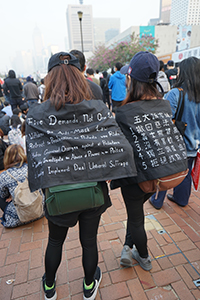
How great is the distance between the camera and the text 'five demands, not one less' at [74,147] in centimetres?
111

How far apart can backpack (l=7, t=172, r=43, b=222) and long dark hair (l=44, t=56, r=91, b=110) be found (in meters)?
1.51

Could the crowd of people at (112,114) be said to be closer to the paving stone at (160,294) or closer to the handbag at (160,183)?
the handbag at (160,183)

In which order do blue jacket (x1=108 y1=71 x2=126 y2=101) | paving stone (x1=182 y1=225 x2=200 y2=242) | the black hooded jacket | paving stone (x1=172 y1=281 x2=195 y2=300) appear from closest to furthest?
1. paving stone (x1=172 y1=281 x2=195 y2=300)
2. paving stone (x1=182 y1=225 x2=200 y2=242)
3. blue jacket (x1=108 y1=71 x2=126 y2=101)
4. the black hooded jacket

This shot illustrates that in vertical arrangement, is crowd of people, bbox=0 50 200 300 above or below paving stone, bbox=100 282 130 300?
above

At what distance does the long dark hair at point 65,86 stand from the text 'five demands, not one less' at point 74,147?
0.05 meters

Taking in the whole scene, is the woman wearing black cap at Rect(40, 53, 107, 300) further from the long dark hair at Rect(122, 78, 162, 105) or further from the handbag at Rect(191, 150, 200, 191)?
the handbag at Rect(191, 150, 200, 191)

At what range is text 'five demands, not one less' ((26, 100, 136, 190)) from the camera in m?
1.11

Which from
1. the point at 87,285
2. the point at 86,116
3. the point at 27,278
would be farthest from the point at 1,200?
the point at 86,116

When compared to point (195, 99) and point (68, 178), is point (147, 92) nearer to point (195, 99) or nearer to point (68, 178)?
point (68, 178)

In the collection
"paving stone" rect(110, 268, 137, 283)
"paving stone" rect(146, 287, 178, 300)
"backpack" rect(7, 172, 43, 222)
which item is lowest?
"paving stone" rect(110, 268, 137, 283)

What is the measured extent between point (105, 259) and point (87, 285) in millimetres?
435

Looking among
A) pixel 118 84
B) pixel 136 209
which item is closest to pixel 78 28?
pixel 118 84

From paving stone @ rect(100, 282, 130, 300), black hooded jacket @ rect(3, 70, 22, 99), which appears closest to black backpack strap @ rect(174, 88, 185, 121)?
paving stone @ rect(100, 282, 130, 300)

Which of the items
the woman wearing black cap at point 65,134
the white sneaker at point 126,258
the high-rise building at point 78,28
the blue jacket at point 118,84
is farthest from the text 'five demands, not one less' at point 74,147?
the high-rise building at point 78,28
